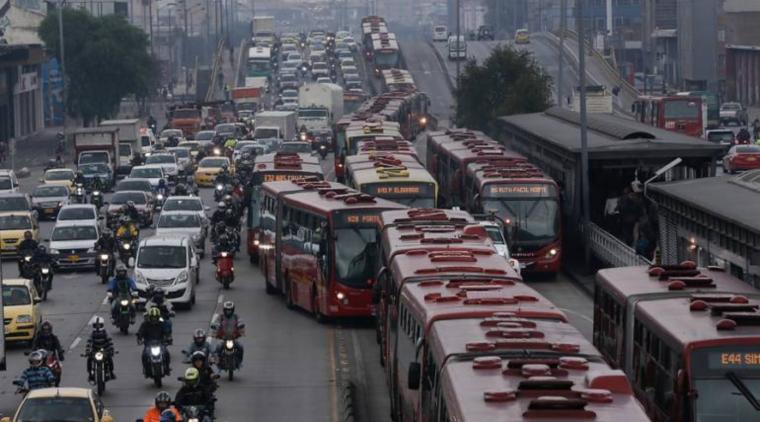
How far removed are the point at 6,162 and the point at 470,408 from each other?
8211cm

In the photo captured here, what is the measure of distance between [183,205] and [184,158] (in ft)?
93.2

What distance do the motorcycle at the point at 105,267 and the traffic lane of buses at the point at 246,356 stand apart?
26 centimetres

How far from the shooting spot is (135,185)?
6100 cm

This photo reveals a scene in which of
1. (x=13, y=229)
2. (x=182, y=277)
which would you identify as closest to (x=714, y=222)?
(x=182, y=277)

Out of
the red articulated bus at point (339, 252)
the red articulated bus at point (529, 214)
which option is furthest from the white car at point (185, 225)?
the red articulated bus at point (339, 252)

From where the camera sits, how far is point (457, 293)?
22359 mm

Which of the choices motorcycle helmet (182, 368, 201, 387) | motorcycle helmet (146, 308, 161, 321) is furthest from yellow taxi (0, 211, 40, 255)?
motorcycle helmet (182, 368, 201, 387)

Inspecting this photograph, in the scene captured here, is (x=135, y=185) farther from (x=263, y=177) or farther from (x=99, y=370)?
(x=99, y=370)

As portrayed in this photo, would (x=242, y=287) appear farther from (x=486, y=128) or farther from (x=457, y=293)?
(x=486, y=128)

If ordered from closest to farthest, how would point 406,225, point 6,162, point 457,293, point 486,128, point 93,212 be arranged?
1. point 457,293
2. point 406,225
3. point 93,212
4. point 486,128
5. point 6,162

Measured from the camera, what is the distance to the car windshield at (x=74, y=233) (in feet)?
154

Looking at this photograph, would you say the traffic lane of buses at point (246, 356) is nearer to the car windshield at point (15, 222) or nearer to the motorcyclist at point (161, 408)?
the car windshield at point (15, 222)

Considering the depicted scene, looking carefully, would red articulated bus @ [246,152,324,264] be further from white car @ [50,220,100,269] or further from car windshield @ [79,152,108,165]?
car windshield @ [79,152,108,165]

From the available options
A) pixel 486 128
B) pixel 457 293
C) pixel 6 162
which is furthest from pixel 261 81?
pixel 457 293
